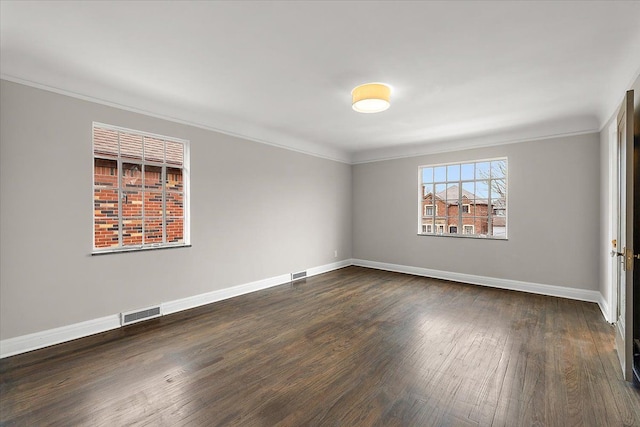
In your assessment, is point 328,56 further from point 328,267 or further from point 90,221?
point 328,267

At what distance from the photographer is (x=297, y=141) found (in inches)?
226

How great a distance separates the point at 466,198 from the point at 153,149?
17.5 ft

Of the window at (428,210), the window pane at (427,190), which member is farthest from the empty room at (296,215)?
the window pane at (427,190)

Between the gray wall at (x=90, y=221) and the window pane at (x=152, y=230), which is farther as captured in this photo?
the window pane at (x=152, y=230)

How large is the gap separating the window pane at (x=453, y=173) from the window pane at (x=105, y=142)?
553 centimetres

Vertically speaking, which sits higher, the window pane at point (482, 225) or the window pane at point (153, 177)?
the window pane at point (153, 177)

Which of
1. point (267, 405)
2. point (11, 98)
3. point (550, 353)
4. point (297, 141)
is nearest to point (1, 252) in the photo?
point (11, 98)

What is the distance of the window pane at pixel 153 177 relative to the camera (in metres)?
3.80

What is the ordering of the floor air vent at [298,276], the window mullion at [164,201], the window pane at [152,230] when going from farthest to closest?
the floor air vent at [298,276], the window mullion at [164,201], the window pane at [152,230]

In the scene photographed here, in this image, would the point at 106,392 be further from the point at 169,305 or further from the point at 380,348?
the point at 380,348

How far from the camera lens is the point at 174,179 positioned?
4066 mm

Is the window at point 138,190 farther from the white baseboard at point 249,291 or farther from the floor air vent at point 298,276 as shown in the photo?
the floor air vent at point 298,276

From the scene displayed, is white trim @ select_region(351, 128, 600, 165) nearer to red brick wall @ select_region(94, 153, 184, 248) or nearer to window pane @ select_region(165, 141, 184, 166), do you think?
window pane @ select_region(165, 141, 184, 166)

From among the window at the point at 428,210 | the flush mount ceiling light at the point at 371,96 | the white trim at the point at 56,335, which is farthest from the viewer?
the window at the point at 428,210
